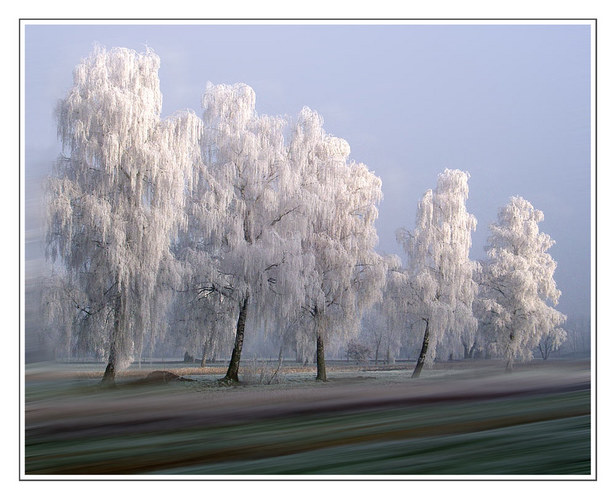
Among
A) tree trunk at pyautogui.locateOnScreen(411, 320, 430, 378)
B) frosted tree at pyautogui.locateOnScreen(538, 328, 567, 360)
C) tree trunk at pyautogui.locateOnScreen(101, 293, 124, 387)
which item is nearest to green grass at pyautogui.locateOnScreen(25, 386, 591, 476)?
tree trunk at pyautogui.locateOnScreen(101, 293, 124, 387)

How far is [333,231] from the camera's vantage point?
9242 millimetres

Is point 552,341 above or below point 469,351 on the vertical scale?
above

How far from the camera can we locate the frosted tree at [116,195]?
292 inches

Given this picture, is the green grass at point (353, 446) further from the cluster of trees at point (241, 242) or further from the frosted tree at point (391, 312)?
the frosted tree at point (391, 312)

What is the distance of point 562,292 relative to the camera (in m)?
8.13

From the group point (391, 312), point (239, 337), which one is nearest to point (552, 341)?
point (391, 312)

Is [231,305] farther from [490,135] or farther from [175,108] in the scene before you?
[490,135]

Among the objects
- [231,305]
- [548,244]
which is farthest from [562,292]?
[231,305]

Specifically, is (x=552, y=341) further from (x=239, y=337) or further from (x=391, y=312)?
(x=239, y=337)

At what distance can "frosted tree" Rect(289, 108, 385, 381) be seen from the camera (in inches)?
351

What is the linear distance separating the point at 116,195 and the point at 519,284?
5.80 m

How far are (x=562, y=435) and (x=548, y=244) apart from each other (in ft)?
8.83

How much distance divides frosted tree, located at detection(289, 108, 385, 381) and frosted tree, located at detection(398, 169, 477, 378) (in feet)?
2.41
